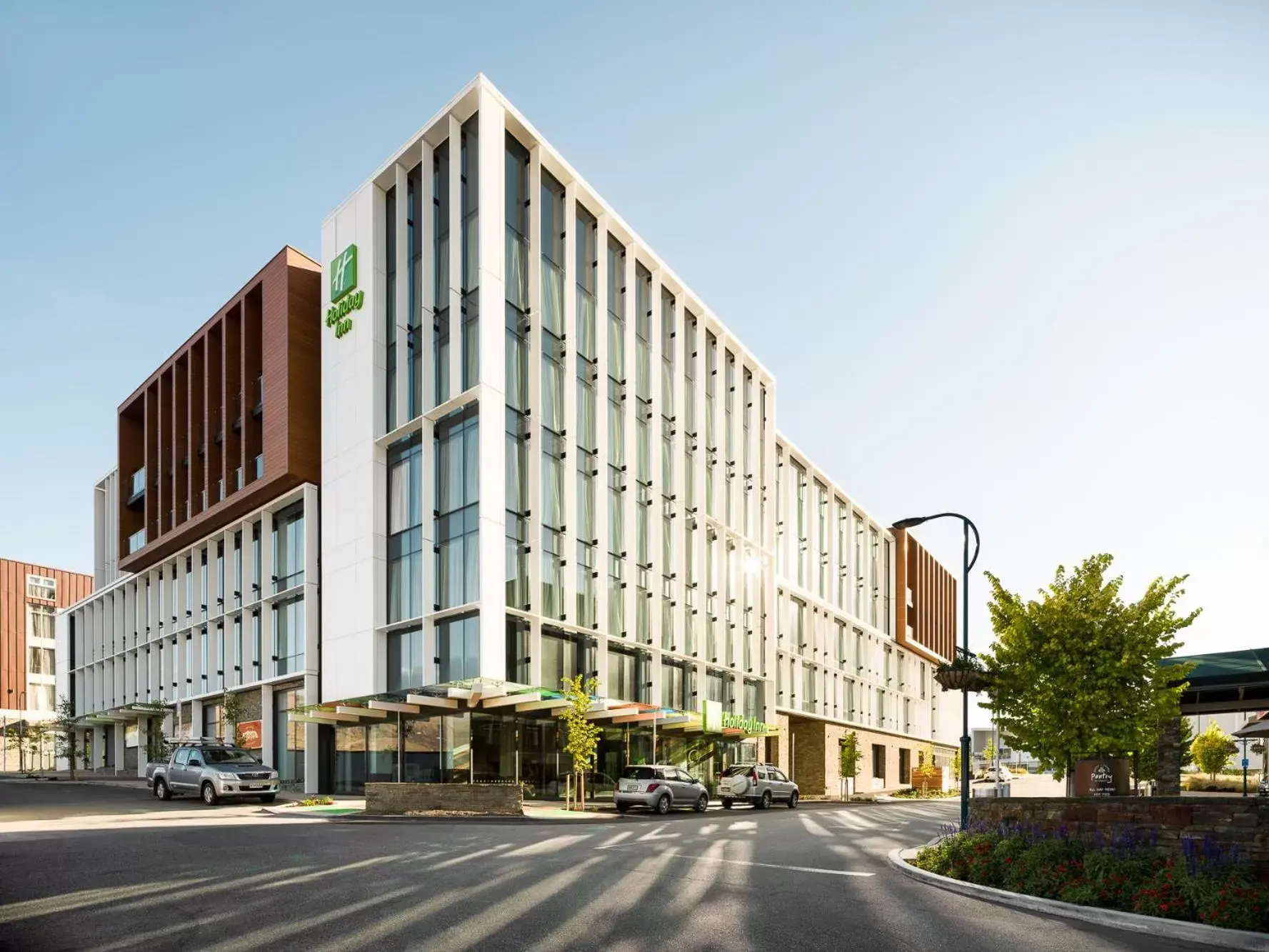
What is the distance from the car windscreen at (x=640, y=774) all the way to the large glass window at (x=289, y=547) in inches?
707

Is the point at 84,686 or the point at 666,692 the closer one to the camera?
the point at 666,692

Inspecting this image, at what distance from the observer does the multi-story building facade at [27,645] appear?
96500 mm

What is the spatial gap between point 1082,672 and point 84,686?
223 feet

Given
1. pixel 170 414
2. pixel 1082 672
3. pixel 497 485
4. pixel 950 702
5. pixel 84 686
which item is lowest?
pixel 950 702

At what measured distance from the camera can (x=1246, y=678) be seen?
29.1m

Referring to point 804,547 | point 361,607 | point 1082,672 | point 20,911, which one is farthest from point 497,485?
point 804,547

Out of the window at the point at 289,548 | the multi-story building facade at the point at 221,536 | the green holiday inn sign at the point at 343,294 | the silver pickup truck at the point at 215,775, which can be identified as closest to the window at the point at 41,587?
the multi-story building facade at the point at 221,536

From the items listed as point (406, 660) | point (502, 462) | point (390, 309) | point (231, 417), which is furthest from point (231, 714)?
point (502, 462)

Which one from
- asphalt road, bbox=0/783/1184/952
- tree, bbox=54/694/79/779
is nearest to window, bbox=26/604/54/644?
tree, bbox=54/694/79/779

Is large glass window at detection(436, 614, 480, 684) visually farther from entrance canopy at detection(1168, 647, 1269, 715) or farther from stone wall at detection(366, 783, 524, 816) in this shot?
entrance canopy at detection(1168, 647, 1269, 715)

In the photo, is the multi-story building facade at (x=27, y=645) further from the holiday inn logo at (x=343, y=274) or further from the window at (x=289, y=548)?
the holiday inn logo at (x=343, y=274)

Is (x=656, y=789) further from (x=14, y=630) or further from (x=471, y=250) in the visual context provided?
(x=14, y=630)

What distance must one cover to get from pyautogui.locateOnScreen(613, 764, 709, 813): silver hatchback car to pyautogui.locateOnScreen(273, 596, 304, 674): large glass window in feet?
55.0

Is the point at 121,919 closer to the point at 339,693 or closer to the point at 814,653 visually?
the point at 339,693
